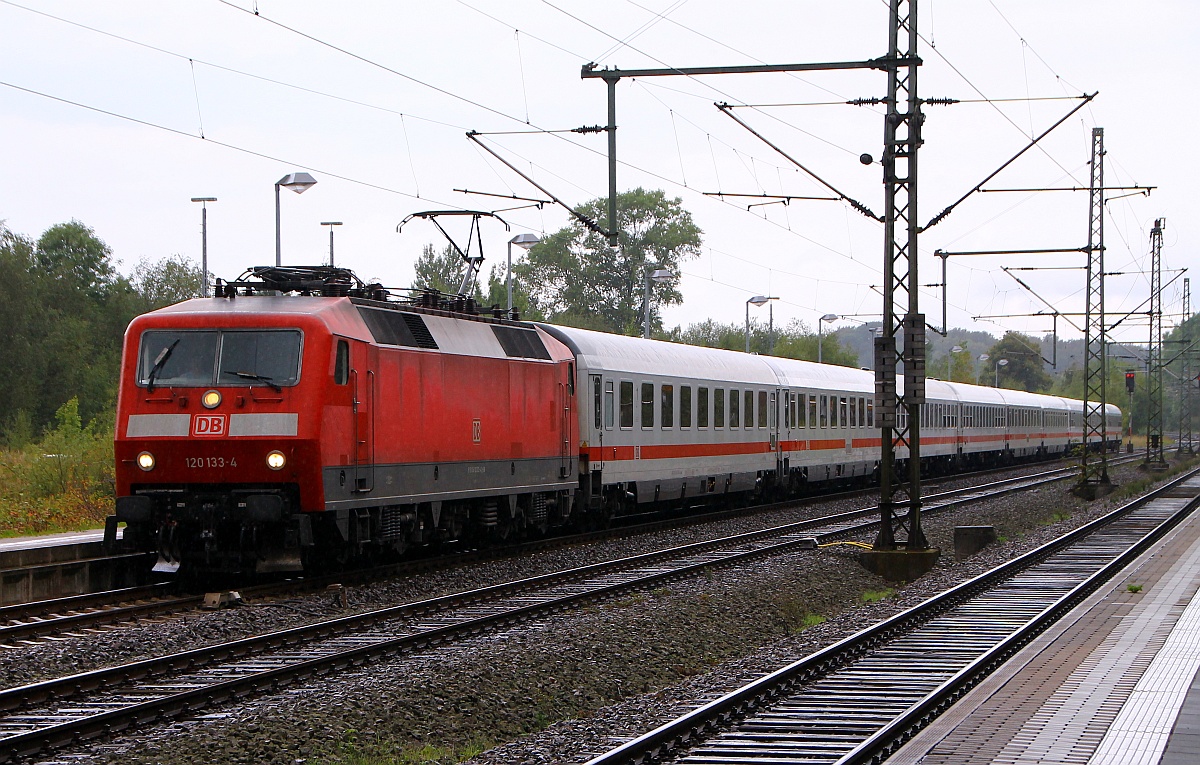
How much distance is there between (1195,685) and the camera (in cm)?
1023

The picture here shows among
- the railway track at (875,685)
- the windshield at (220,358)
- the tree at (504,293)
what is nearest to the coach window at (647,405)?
the railway track at (875,685)

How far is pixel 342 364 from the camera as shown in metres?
16.3

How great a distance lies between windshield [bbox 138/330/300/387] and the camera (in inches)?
627

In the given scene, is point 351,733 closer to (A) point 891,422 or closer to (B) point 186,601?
(B) point 186,601

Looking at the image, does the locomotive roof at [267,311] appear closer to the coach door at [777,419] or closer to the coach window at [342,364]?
the coach window at [342,364]

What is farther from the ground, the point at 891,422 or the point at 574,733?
the point at 891,422

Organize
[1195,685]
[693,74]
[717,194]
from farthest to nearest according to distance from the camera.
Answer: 1. [717,194]
2. [693,74]
3. [1195,685]

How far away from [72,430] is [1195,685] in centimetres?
2462

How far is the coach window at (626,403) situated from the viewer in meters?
25.4

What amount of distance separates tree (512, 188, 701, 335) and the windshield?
76.8 metres

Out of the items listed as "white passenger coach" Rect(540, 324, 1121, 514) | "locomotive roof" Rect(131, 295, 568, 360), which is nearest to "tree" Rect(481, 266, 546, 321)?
"white passenger coach" Rect(540, 324, 1121, 514)

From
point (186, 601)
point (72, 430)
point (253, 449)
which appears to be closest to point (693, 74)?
point (253, 449)

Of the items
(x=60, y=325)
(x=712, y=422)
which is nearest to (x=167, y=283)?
(x=60, y=325)

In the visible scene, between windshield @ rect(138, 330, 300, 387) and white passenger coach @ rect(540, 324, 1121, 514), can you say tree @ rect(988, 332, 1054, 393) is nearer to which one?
white passenger coach @ rect(540, 324, 1121, 514)
